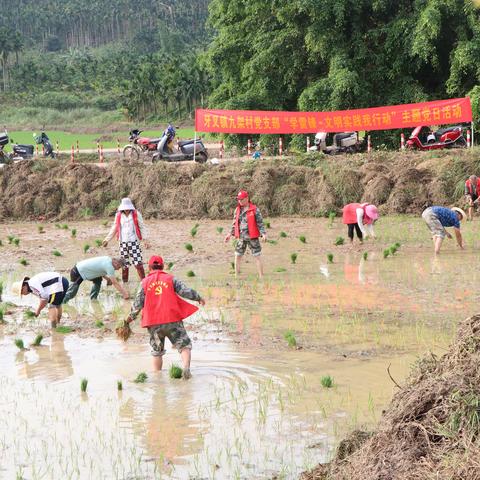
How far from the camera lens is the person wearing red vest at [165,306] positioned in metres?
10.2

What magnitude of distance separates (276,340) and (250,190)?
13706 mm

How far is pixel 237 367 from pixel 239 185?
1522 cm

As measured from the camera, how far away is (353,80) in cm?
3039

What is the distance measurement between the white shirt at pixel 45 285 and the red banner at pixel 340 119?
54.3ft

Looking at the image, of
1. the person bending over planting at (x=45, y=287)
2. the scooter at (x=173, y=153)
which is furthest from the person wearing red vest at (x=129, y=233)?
the scooter at (x=173, y=153)

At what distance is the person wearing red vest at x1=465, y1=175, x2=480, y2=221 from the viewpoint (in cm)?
2192

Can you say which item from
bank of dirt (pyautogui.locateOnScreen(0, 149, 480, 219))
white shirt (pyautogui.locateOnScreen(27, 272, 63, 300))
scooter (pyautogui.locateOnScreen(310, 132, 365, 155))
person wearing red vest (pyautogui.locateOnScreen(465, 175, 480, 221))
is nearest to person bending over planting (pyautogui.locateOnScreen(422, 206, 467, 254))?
person wearing red vest (pyautogui.locateOnScreen(465, 175, 480, 221))

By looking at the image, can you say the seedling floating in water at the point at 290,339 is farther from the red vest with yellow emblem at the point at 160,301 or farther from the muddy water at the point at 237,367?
the red vest with yellow emblem at the point at 160,301

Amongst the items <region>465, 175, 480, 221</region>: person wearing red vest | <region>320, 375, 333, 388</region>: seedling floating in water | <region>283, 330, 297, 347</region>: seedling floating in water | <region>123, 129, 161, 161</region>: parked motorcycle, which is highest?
<region>123, 129, 161, 161</region>: parked motorcycle

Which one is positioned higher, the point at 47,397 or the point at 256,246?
the point at 256,246

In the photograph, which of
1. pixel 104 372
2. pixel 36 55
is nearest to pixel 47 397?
pixel 104 372

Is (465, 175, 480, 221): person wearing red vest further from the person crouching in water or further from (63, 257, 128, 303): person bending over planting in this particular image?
(63, 257, 128, 303): person bending over planting

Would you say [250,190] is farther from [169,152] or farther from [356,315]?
[356,315]

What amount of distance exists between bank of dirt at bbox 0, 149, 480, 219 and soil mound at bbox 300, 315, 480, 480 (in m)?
17.4
